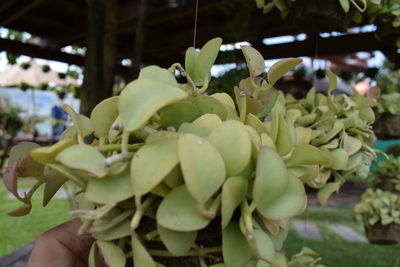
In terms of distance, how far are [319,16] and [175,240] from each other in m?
0.48

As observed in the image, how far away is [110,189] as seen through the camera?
0.26m

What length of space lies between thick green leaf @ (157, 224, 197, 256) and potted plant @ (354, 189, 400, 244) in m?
1.08

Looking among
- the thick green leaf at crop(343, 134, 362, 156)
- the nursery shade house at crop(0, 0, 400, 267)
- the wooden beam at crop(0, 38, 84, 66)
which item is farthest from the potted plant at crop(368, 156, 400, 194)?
the wooden beam at crop(0, 38, 84, 66)

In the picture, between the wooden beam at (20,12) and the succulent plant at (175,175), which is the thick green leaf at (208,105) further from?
the wooden beam at (20,12)

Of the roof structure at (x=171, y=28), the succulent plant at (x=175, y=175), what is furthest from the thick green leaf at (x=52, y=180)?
the roof structure at (x=171, y=28)

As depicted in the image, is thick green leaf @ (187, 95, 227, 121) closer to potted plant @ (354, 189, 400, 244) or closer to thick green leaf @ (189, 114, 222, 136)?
thick green leaf @ (189, 114, 222, 136)

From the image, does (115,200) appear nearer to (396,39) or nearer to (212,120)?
(212,120)

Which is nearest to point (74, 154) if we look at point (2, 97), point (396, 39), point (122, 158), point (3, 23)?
point (122, 158)

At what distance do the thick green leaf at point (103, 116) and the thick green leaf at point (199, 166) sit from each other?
0.10 meters

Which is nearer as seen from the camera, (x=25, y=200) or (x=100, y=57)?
(x=25, y=200)

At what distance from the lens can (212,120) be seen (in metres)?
0.30

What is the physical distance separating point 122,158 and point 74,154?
0.03 metres

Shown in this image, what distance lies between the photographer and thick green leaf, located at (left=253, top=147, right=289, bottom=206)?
250mm

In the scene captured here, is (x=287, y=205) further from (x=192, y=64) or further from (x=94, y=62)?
(x=94, y=62)
